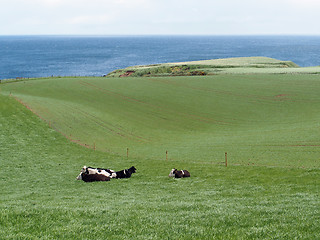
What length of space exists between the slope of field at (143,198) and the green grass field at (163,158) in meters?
0.07

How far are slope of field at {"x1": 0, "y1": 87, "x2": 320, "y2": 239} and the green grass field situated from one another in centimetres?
7

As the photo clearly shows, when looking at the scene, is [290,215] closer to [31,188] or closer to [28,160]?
[31,188]

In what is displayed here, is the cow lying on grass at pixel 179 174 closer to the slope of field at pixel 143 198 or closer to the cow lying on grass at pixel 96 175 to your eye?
the slope of field at pixel 143 198

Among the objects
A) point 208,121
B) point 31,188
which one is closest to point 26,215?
point 31,188

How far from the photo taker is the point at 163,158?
29156 mm

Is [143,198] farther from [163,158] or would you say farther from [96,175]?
[163,158]

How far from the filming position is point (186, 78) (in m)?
81.4

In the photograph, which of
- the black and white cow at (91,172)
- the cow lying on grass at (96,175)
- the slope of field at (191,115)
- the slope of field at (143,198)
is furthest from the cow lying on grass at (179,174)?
the slope of field at (191,115)

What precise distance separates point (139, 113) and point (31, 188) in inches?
1344

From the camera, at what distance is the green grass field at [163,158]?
11164mm

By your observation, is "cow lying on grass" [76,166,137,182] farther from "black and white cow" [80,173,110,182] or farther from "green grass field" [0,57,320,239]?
"green grass field" [0,57,320,239]

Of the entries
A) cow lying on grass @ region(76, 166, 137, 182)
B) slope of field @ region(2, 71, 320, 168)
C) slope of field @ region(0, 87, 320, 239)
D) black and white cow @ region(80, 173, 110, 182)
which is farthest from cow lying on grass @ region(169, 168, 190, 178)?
slope of field @ region(2, 71, 320, 168)

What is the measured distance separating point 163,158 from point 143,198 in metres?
13.3

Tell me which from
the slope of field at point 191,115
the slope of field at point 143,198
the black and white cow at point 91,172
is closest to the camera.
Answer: the slope of field at point 143,198
